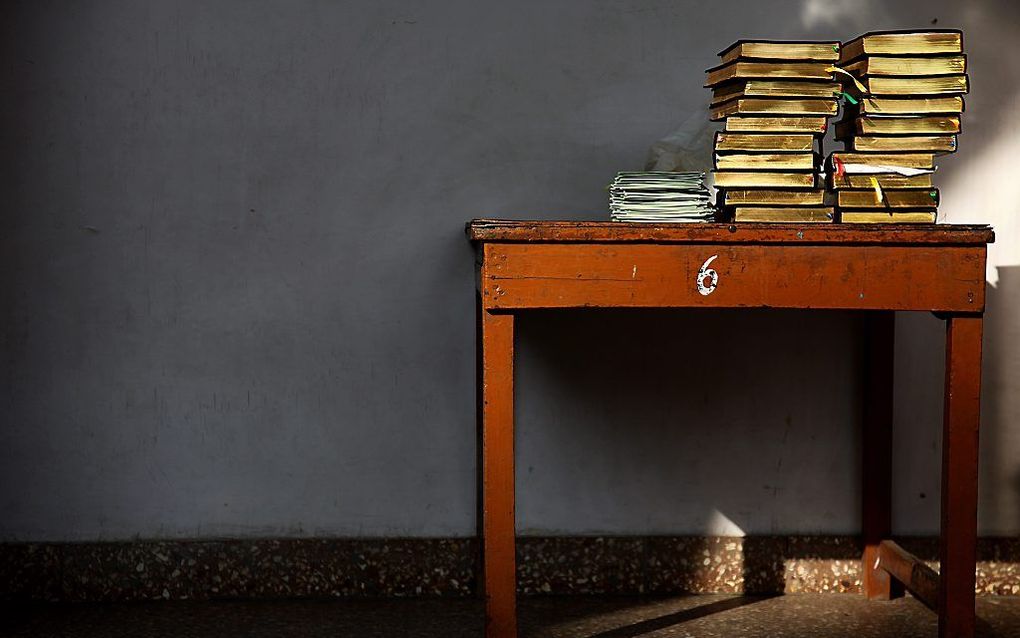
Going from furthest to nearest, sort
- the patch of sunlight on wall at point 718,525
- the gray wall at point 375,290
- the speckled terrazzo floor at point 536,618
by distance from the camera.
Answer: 1. the patch of sunlight on wall at point 718,525
2. the gray wall at point 375,290
3. the speckled terrazzo floor at point 536,618

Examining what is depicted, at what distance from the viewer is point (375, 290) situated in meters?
2.95

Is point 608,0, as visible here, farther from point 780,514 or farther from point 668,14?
point 780,514

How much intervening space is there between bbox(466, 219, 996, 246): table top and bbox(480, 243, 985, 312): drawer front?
1 cm

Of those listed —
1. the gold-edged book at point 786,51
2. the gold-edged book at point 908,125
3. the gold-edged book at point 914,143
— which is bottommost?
the gold-edged book at point 914,143

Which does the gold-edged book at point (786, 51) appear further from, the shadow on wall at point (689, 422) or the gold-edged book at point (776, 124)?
the shadow on wall at point (689, 422)

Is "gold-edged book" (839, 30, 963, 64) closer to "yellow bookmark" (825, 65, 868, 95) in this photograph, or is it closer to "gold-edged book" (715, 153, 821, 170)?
"yellow bookmark" (825, 65, 868, 95)

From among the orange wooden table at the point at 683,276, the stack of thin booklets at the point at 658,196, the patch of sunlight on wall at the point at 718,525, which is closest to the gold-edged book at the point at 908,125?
A: the orange wooden table at the point at 683,276

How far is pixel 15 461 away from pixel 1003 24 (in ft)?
9.27

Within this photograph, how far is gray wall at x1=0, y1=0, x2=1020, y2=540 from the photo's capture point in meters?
2.90

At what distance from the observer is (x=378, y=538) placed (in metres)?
2.97

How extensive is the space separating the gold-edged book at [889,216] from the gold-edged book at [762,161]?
0.14 meters

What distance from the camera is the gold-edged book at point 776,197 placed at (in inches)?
93.0

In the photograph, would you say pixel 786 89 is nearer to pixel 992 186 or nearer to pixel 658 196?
pixel 658 196

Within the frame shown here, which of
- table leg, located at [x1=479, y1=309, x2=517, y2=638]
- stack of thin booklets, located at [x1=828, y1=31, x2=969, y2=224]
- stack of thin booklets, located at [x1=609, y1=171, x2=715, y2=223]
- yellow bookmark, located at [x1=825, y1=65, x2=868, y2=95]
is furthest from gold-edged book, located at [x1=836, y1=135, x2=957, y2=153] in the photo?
table leg, located at [x1=479, y1=309, x2=517, y2=638]
